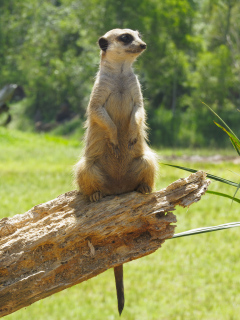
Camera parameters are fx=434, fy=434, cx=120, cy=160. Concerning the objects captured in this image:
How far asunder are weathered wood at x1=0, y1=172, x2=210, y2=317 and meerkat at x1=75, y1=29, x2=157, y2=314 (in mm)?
177

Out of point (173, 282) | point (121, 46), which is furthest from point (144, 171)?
point (173, 282)

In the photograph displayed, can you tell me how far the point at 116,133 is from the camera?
10.9 ft

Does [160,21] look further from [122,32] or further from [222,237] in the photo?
[122,32]

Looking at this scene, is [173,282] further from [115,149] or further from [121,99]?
[121,99]

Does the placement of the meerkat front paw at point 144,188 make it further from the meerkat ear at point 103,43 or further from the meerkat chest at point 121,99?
the meerkat ear at point 103,43

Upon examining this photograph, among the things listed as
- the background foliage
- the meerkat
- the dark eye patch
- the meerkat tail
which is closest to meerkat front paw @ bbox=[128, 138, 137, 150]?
the meerkat

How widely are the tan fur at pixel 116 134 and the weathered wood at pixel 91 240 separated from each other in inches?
6.8

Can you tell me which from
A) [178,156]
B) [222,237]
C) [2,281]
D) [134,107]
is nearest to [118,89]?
[134,107]

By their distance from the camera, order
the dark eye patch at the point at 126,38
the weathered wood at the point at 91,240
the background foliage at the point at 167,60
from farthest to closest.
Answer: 1. the background foliage at the point at 167,60
2. the dark eye patch at the point at 126,38
3. the weathered wood at the point at 91,240

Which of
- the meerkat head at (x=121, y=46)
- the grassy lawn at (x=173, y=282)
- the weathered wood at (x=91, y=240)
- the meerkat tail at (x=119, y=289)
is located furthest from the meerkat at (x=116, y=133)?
the grassy lawn at (x=173, y=282)

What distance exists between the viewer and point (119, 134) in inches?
135

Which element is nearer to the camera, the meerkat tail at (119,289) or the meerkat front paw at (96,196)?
the meerkat tail at (119,289)

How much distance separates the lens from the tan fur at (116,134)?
331cm

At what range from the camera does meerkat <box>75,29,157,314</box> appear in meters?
3.31
